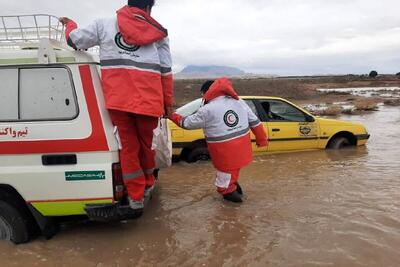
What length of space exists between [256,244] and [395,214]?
195 centimetres

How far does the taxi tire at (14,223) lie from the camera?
443cm

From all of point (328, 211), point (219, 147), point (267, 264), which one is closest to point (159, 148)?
point (219, 147)

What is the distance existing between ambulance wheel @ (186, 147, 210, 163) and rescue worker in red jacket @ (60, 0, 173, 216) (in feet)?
13.7

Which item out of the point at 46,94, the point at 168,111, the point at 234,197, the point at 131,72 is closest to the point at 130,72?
the point at 131,72

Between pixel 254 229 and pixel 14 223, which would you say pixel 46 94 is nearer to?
pixel 14 223

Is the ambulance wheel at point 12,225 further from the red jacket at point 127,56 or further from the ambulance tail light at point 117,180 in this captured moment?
the red jacket at point 127,56

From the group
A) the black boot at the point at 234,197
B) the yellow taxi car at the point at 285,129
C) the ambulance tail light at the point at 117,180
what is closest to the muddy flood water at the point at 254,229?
the black boot at the point at 234,197

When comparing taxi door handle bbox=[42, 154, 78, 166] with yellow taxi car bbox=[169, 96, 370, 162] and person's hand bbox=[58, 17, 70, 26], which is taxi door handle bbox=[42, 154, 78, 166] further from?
yellow taxi car bbox=[169, 96, 370, 162]

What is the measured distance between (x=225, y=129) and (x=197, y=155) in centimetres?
277

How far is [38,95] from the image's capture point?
4.39 meters

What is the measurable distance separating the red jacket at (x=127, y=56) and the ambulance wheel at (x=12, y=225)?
1437 millimetres

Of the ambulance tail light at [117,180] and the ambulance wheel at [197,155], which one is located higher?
the ambulance tail light at [117,180]

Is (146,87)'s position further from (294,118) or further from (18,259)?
(294,118)

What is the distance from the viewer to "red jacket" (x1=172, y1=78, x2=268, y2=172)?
599cm
